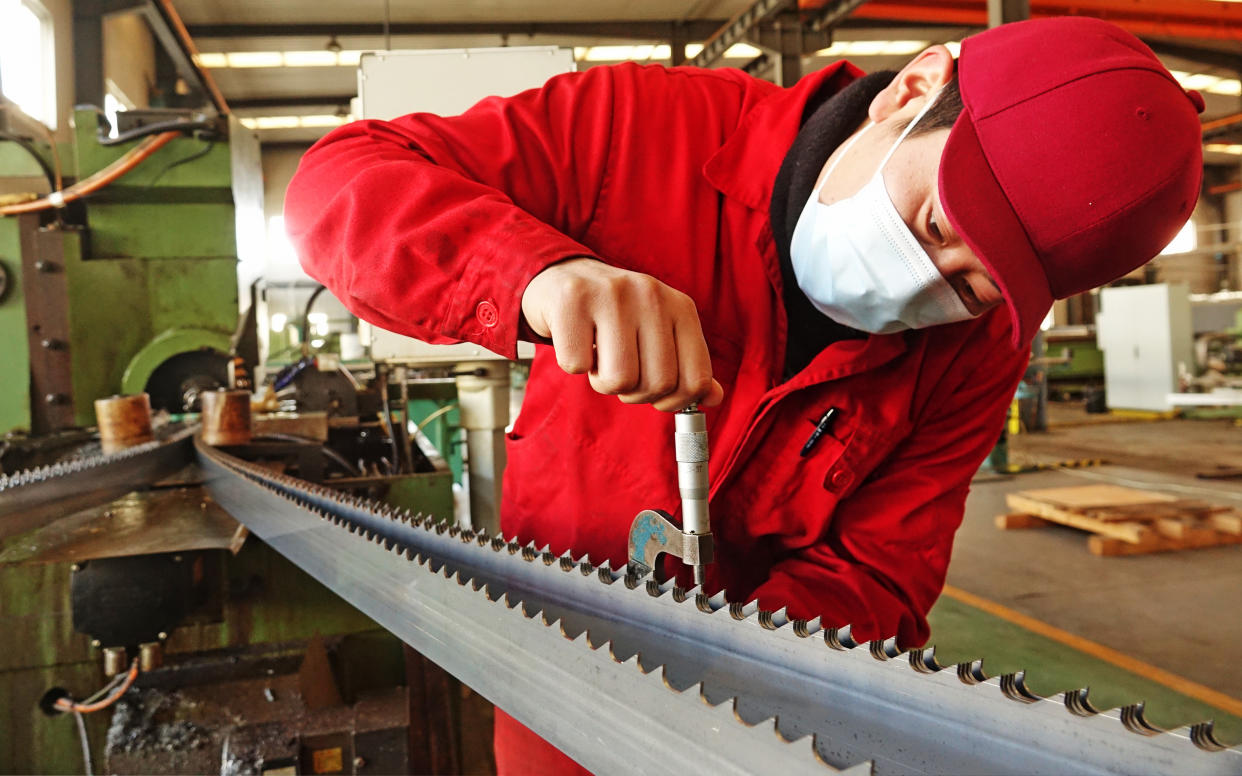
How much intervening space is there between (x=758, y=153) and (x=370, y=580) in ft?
2.21

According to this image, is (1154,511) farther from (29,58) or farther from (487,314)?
(29,58)

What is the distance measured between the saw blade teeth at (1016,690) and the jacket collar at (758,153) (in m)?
0.65

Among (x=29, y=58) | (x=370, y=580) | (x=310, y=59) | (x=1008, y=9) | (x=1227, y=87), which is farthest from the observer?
(x=1227, y=87)

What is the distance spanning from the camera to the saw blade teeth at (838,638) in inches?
21.2

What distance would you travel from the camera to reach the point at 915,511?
1.13 meters

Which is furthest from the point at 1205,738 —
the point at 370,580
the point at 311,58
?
the point at 311,58

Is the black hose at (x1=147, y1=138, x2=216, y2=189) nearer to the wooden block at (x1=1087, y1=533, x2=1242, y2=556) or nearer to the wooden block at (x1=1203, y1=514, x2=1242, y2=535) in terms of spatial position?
the wooden block at (x1=1087, y1=533, x2=1242, y2=556)

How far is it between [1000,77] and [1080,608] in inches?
103

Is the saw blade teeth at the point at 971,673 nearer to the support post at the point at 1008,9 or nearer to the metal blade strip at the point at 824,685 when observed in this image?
the metal blade strip at the point at 824,685

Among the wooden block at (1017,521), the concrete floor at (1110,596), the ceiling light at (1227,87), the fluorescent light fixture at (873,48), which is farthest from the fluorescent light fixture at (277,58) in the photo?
the ceiling light at (1227,87)

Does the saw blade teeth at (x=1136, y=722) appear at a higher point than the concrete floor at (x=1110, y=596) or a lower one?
higher

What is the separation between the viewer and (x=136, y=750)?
145cm

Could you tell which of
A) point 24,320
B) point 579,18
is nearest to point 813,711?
point 24,320

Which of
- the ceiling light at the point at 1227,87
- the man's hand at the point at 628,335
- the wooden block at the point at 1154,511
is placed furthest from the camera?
the ceiling light at the point at 1227,87
